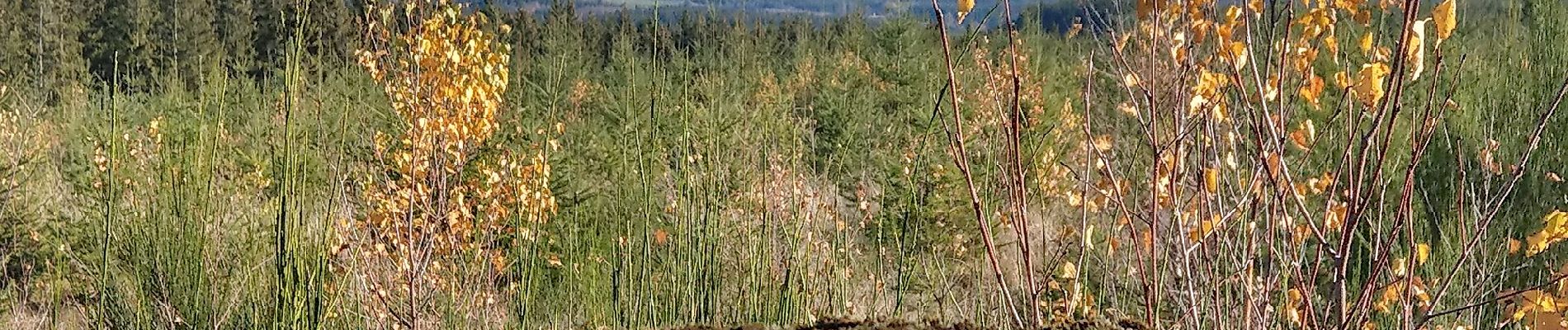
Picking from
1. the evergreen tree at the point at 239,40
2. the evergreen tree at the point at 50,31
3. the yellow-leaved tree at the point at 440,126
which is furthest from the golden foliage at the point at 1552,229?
the evergreen tree at the point at 50,31

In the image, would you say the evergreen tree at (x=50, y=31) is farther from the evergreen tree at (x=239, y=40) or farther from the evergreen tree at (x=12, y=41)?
the evergreen tree at (x=239, y=40)

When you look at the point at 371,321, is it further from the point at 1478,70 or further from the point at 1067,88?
the point at 1067,88

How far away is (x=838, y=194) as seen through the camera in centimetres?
469

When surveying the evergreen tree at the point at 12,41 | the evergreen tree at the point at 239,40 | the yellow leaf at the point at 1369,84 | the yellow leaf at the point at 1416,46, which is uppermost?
the yellow leaf at the point at 1416,46

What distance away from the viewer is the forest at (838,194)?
147cm

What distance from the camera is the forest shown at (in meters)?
1.47

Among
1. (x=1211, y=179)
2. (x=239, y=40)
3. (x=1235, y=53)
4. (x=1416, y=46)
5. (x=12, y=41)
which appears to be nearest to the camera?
(x=1416, y=46)

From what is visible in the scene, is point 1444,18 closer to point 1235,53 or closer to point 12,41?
point 1235,53

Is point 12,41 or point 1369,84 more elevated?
point 1369,84

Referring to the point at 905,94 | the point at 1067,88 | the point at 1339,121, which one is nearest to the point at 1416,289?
the point at 1339,121

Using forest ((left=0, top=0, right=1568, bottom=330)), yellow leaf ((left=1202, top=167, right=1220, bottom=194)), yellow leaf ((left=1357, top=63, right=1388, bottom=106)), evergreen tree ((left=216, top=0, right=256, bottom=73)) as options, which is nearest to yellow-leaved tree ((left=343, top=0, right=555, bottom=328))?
forest ((left=0, top=0, right=1568, bottom=330))

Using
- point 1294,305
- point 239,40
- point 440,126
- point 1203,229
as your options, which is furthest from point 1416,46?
point 239,40

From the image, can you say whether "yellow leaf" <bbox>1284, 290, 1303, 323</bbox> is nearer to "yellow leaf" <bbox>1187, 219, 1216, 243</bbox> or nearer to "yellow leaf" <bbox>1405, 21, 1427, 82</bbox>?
"yellow leaf" <bbox>1187, 219, 1216, 243</bbox>

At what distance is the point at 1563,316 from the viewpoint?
1634mm
